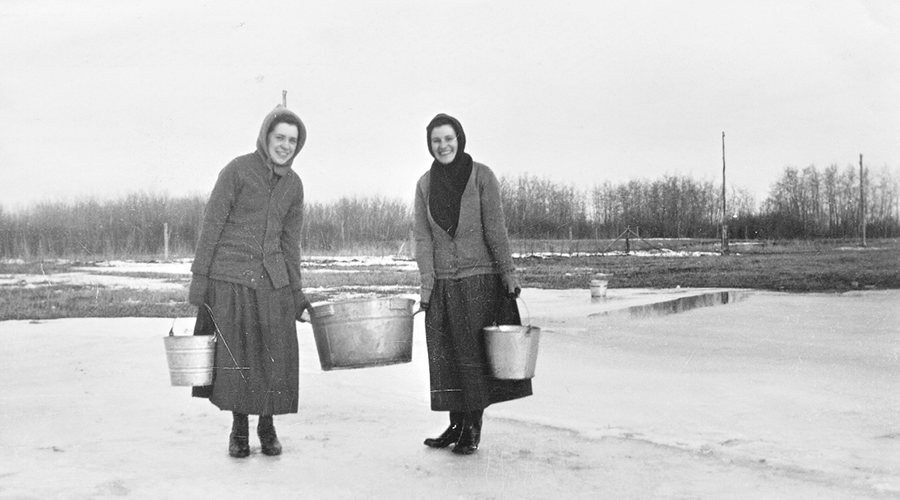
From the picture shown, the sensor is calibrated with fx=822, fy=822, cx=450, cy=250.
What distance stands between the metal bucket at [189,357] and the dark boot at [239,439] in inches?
9.1

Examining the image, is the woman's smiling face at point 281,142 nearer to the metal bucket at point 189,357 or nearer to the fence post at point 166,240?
the metal bucket at point 189,357

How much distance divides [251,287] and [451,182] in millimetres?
1062

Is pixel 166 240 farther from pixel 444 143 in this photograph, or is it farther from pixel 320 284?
pixel 444 143

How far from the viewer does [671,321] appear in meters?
9.20

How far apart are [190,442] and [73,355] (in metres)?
3.22

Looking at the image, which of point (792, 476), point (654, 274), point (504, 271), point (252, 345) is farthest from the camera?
point (654, 274)

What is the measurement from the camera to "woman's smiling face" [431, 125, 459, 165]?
3.91m

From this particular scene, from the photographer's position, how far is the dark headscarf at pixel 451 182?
3.95 metres

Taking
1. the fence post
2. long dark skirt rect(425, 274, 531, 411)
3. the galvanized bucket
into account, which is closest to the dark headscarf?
long dark skirt rect(425, 274, 531, 411)

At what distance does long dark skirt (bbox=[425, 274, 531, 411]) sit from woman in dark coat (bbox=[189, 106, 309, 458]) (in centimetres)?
68

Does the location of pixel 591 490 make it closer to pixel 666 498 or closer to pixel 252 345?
pixel 666 498

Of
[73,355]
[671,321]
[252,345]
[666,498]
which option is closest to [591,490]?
[666,498]

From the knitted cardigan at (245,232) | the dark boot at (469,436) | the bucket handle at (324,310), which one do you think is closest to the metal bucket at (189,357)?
the knitted cardigan at (245,232)

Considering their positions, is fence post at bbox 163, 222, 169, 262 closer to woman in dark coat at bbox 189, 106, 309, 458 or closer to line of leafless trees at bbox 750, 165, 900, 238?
woman in dark coat at bbox 189, 106, 309, 458
